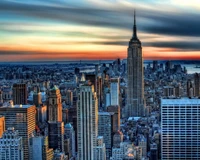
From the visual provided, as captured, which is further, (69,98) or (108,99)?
(108,99)

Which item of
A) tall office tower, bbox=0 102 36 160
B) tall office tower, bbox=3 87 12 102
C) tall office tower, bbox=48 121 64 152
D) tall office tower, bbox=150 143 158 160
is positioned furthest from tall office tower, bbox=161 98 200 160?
tall office tower, bbox=3 87 12 102

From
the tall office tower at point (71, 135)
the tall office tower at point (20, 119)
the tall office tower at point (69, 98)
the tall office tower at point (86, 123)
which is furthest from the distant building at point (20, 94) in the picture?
the tall office tower at point (86, 123)

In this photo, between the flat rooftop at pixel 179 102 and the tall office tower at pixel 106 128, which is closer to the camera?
the flat rooftop at pixel 179 102

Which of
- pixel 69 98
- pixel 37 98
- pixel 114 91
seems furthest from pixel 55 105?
pixel 114 91

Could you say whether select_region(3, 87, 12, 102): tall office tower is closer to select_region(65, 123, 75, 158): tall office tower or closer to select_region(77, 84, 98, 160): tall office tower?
select_region(65, 123, 75, 158): tall office tower

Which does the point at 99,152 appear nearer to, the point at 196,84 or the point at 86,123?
the point at 86,123

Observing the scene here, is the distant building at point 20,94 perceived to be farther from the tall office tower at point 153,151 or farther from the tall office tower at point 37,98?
the tall office tower at point 153,151
